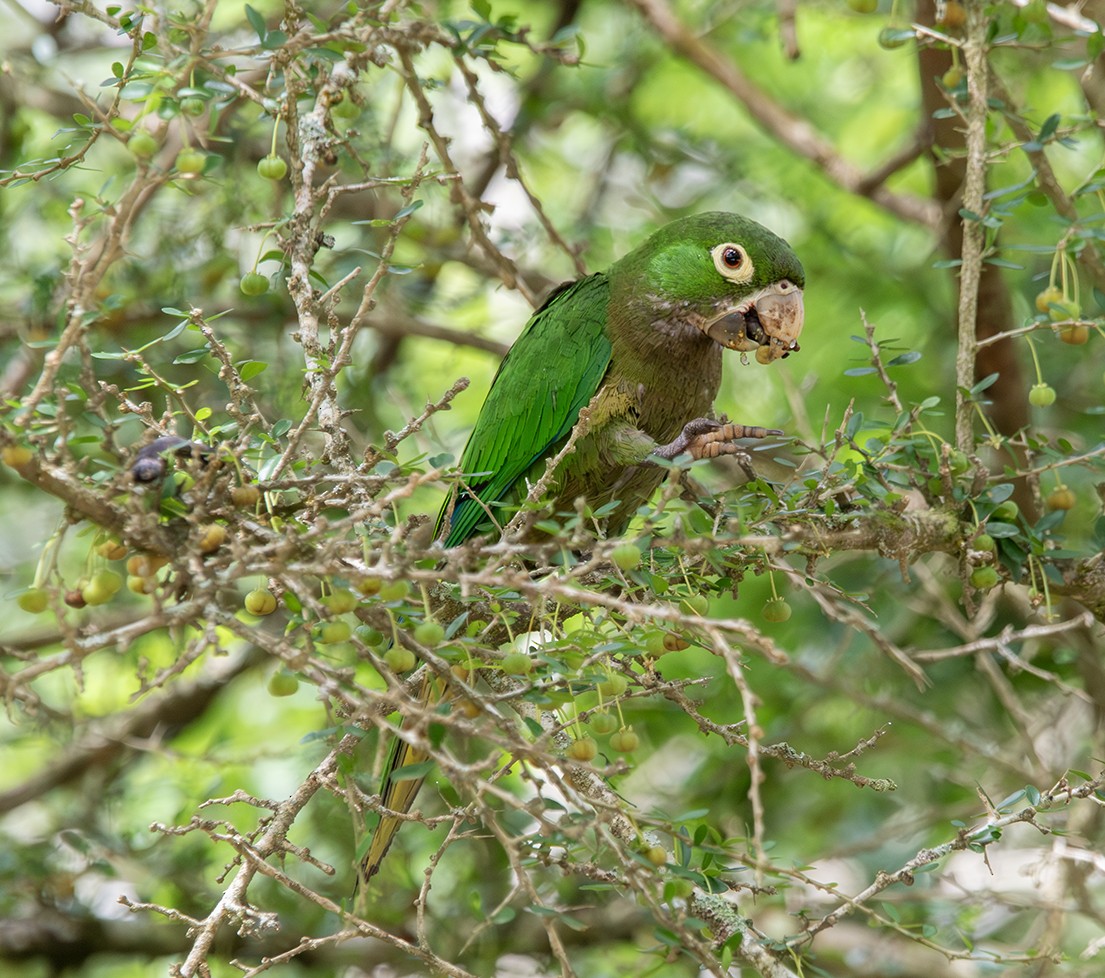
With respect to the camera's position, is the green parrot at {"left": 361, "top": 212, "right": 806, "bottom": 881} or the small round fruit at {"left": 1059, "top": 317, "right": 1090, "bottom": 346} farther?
the green parrot at {"left": 361, "top": 212, "right": 806, "bottom": 881}

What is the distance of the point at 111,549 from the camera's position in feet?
6.07

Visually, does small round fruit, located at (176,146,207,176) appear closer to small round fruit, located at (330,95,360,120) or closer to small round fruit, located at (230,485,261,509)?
small round fruit, located at (230,485,261,509)

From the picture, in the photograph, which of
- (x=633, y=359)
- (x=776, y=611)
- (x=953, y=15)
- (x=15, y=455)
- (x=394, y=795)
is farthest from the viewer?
(x=633, y=359)

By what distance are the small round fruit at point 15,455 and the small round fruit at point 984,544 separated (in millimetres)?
1845

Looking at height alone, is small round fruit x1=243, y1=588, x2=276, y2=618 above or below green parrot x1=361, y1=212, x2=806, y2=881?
below

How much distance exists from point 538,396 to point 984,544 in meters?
1.33

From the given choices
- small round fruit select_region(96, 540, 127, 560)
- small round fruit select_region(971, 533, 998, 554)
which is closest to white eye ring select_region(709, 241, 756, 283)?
small round fruit select_region(971, 533, 998, 554)

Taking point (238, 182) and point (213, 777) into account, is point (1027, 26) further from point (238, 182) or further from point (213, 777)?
point (213, 777)

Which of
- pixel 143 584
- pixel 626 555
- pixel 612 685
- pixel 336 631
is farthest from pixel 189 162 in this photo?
pixel 612 685

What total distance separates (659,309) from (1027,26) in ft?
3.74

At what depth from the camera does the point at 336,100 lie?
8.34 feet

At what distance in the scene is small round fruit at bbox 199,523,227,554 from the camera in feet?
5.83

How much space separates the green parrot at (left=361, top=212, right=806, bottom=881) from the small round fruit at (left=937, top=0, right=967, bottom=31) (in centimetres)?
69

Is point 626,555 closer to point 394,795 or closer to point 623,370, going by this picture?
point 394,795
